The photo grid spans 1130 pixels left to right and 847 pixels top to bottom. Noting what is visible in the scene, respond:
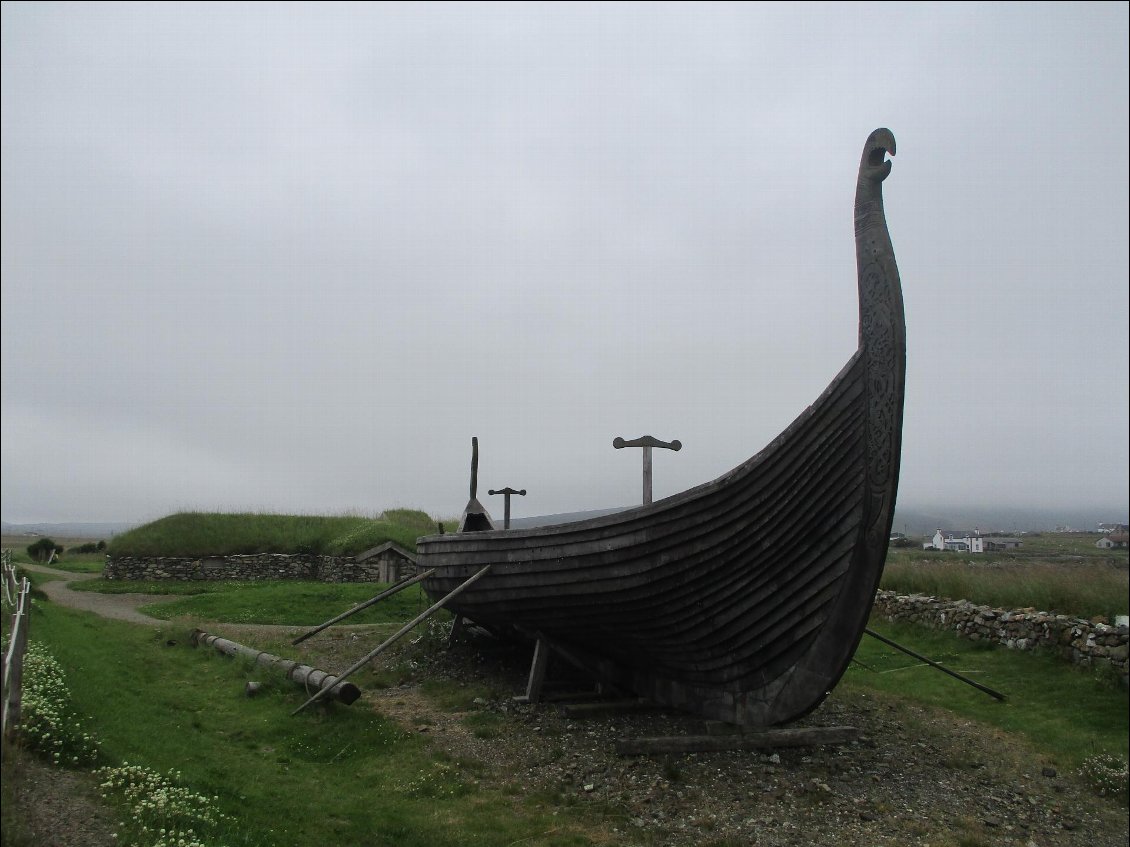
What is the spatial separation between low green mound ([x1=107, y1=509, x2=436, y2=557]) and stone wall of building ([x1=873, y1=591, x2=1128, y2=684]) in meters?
15.5

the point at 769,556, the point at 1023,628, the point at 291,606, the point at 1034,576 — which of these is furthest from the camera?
the point at 291,606

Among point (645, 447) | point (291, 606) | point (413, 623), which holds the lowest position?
point (291, 606)

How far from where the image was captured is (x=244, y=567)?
82.1 ft

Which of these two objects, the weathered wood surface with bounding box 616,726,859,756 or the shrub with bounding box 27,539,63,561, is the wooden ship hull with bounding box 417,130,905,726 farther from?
the shrub with bounding box 27,539,63,561

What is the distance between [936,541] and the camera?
20.5 m

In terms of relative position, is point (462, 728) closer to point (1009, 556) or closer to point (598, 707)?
point (598, 707)

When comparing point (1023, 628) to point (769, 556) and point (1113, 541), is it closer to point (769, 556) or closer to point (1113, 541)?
point (1113, 541)

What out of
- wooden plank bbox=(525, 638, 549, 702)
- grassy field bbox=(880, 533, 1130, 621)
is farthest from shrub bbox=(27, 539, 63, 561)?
grassy field bbox=(880, 533, 1130, 621)

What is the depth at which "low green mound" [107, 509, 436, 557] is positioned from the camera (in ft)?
81.8

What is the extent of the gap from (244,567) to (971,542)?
72.0ft

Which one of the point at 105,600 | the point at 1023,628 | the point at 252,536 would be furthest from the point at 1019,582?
the point at 252,536

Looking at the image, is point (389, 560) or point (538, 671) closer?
point (538, 671)

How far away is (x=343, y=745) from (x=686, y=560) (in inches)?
158

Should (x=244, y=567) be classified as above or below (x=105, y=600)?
above
